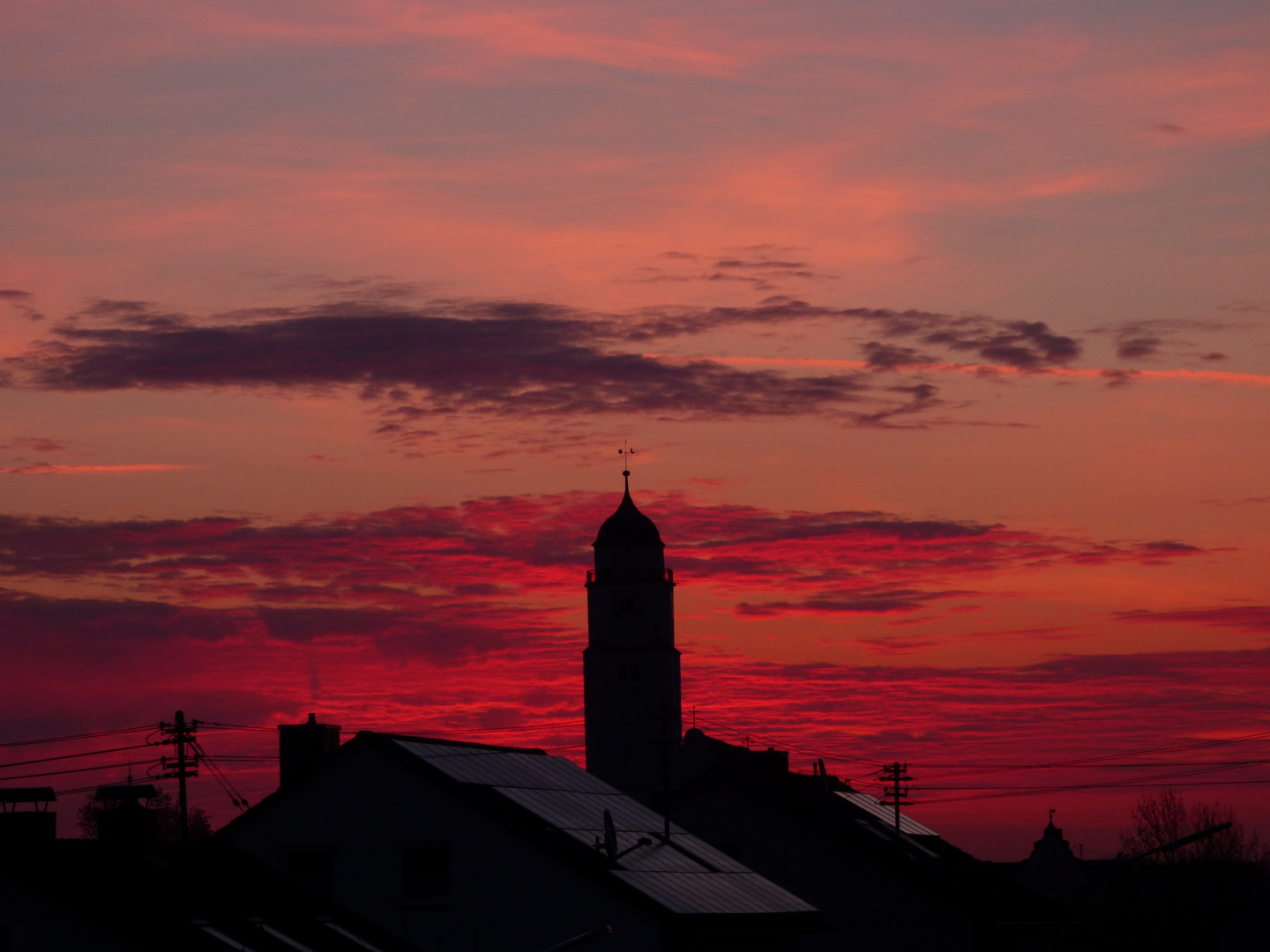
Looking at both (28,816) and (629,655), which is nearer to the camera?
(28,816)

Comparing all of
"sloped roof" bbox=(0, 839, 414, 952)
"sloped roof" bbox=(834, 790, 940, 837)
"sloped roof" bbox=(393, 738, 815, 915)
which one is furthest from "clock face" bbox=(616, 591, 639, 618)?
"sloped roof" bbox=(0, 839, 414, 952)

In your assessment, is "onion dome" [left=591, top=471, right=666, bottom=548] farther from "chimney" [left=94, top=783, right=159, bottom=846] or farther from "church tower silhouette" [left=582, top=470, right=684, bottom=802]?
"chimney" [left=94, top=783, right=159, bottom=846]

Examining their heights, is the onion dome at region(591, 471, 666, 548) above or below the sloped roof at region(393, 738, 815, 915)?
above

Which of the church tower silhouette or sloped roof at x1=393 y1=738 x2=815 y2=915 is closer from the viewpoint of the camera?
sloped roof at x1=393 y1=738 x2=815 y2=915

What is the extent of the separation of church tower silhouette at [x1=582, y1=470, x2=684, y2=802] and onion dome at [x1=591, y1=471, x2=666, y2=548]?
3.3 inches

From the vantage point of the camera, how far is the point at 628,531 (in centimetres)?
18888

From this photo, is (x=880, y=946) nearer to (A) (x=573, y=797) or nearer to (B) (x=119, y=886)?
(A) (x=573, y=797)

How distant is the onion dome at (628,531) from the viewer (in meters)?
188

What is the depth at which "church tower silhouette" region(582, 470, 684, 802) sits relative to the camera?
179875 mm

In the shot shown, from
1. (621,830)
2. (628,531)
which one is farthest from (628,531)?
(621,830)

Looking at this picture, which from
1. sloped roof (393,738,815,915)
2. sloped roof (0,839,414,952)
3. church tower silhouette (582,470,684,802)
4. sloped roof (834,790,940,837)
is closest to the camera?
sloped roof (0,839,414,952)

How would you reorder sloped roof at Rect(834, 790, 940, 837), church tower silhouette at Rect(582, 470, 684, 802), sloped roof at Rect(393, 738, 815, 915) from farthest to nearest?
church tower silhouette at Rect(582, 470, 684, 802) → sloped roof at Rect(834, 790, 940, 837) → sloped roof at Rect(393, 738, 815, 915)

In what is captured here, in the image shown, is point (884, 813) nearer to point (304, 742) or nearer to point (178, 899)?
point (304, 742)

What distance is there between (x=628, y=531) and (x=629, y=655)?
1281 centimetres
